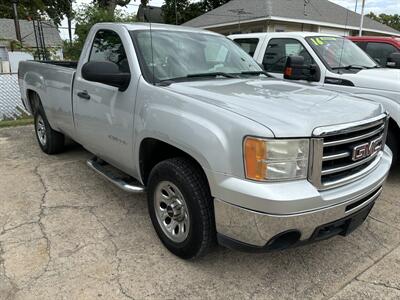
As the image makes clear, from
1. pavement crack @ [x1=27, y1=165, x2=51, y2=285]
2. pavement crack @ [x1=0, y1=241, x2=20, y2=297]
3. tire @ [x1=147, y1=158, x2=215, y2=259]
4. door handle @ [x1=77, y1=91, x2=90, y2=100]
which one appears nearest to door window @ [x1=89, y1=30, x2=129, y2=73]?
door handle @ [x1=77, y1=91, x2=90, y2=100]

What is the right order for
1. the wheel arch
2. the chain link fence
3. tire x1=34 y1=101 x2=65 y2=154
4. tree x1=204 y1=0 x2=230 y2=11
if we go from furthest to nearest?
tree x1=204 y1=0 x2=230 y2=11
the chain link fence
tire x1=34 y1=101 x2=65 y2=154
the wheel arch

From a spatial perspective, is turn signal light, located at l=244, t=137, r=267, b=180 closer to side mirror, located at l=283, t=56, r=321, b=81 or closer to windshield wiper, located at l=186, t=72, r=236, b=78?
windshield wiper, located at l=186, t=72, r=236, b=78

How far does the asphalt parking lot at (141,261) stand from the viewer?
268 centimetres

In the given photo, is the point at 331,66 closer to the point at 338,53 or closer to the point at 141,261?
the point at 338,53

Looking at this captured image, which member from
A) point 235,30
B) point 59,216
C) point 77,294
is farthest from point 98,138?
point 235,30

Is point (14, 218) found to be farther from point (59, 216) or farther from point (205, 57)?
point (205, 57)

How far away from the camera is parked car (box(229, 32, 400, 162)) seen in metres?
4.70

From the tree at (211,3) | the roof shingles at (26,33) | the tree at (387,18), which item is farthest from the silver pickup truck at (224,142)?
the tree at (387,18)

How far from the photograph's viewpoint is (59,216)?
373cm

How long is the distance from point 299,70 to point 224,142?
3056 mm

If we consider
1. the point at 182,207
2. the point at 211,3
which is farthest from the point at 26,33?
the point at 182,207

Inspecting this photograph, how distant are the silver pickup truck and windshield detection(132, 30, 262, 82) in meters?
0.01

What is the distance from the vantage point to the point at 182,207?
2.89 m

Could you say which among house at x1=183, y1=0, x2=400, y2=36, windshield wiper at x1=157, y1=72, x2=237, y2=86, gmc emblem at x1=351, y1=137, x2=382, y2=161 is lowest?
gmc emblem at x1=351, y1=137, x2=382, y2=161
